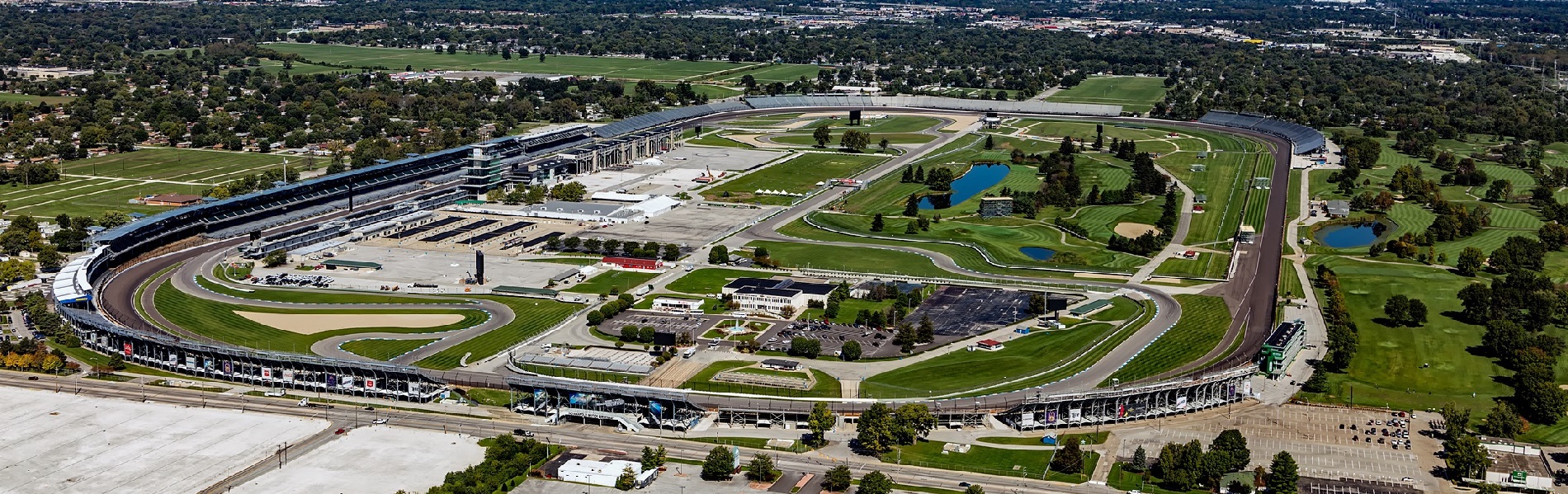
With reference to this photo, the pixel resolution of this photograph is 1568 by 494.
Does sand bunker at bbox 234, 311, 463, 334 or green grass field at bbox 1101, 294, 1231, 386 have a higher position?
green grass field at bbox 1101, 294, 1231, 386

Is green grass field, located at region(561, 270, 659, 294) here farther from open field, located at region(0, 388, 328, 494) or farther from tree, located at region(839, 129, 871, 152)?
tree, located at region(839, 129, 871, 152)

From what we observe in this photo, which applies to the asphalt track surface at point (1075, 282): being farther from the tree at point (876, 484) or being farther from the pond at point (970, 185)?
the tree at point (876, 484)

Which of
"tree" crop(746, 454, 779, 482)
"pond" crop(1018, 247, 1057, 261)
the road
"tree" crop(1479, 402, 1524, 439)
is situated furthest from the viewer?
"pond" crop(1018, 247, 1057, 261)

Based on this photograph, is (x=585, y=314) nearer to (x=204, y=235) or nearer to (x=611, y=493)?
(x=611, y=493)

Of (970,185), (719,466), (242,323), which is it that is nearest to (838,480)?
(719,466)

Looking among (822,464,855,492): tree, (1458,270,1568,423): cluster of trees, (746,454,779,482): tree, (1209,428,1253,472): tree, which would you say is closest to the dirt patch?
(1458,270,1568,423): cluster of trees

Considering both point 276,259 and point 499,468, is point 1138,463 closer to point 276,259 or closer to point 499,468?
point 499,468
